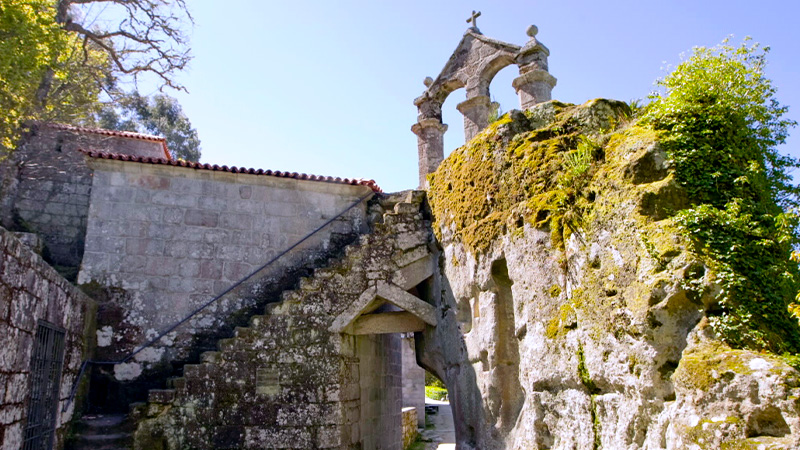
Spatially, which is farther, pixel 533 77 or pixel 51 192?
pixel 51 192

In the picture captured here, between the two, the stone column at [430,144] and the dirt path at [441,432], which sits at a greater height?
the stone column at [430,144]

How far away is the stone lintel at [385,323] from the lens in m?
8.45

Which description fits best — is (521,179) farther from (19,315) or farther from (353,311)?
(19,315)

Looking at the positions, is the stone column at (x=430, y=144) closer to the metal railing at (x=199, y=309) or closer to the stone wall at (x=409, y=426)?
the metal railing at (x=199, y=309)

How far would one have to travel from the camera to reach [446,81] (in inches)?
379

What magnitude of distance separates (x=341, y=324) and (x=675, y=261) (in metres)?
5.02

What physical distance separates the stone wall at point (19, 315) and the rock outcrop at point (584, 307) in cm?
451

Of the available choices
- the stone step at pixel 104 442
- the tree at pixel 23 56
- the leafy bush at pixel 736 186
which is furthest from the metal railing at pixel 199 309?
the leafy bush at pixel 736 186

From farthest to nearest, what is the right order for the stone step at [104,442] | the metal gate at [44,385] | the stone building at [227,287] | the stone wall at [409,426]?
1. the stone wall at [409,426]
2. the stone building at [227,287]
3. the stone step at [104,442]
4. the metal gate at [44,385]

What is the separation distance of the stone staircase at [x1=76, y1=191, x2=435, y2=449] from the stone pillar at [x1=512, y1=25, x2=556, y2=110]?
2156 millimetres

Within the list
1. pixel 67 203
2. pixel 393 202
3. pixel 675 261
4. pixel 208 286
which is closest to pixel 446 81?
pixel 393 202

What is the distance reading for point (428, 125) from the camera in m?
9.90

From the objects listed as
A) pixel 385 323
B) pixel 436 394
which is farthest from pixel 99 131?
pixel 436 394

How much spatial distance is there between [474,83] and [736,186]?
17.6 ft
